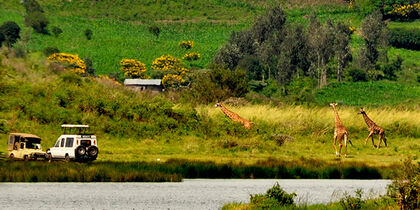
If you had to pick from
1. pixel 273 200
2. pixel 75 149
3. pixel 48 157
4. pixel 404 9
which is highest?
pixel 404 9

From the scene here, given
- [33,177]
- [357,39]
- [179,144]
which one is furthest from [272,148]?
[357,39]

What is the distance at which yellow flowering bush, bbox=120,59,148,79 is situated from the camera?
122375 millimetres

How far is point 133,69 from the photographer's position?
4840 inches

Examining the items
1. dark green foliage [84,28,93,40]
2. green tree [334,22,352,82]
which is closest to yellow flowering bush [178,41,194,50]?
dark green foliage [84,28,93,40]

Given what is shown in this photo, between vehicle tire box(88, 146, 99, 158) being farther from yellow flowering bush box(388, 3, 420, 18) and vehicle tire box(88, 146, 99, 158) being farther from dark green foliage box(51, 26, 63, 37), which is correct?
yellow flowering bush box(388, 3, 420, 18)

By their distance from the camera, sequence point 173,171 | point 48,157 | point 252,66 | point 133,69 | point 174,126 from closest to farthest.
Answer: point 173,171
point 48,157
point 174,126
point 252,66
point 133,69

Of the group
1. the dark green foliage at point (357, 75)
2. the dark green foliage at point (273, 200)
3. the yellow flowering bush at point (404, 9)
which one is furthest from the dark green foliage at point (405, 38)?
the dark green foliage at point (273, 200)

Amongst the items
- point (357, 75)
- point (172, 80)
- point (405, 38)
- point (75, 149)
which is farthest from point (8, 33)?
point (75, 149)

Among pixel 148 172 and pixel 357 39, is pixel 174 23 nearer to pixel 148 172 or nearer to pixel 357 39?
pixel 357 39

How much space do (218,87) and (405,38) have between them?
3943 inches

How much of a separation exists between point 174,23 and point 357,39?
40140mm

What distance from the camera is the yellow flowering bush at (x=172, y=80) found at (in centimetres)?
10838

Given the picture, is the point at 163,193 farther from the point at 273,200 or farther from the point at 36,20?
the point at 36,20

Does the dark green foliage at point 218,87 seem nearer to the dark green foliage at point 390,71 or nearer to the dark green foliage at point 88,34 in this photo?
the dark green foliage at point 390,71
